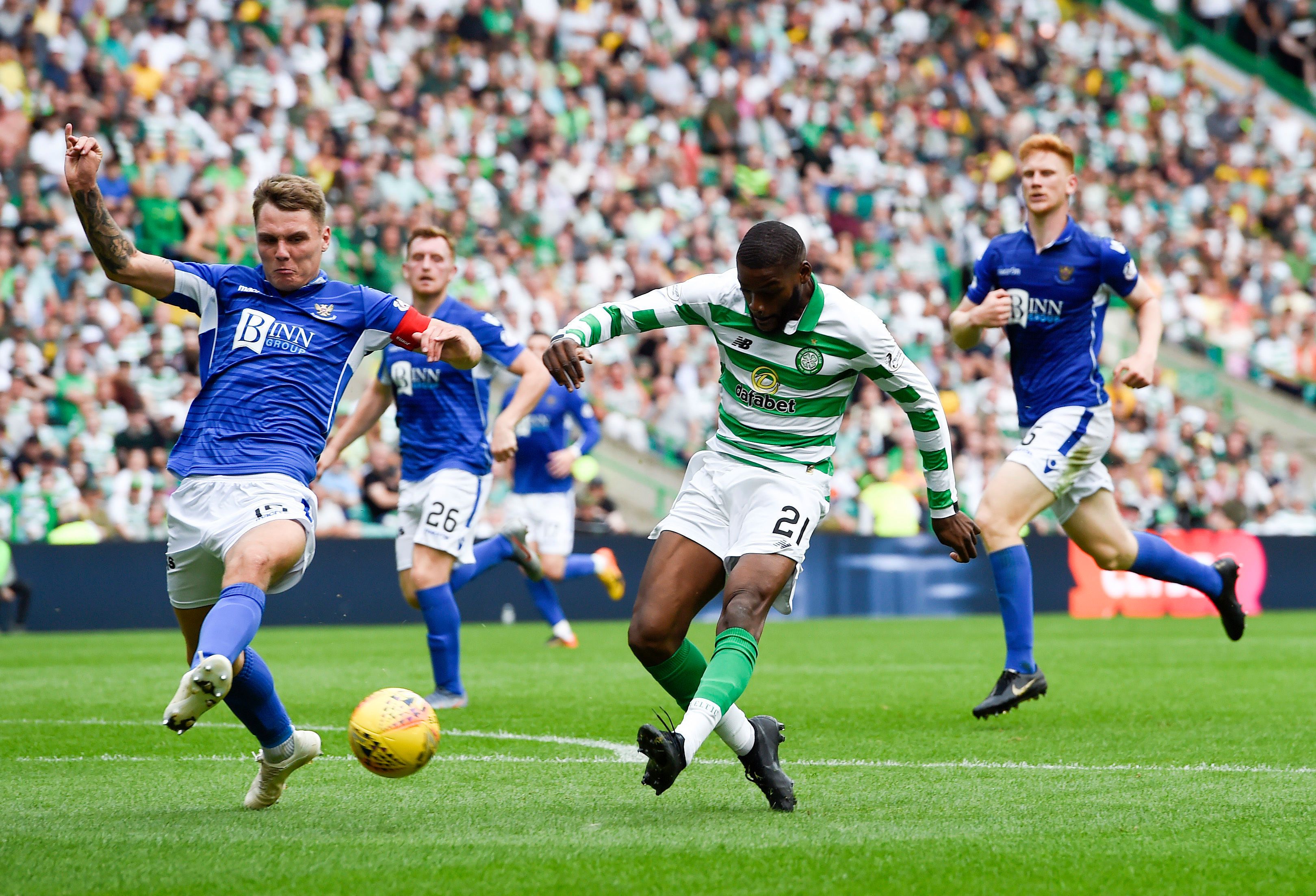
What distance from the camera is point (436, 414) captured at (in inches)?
364

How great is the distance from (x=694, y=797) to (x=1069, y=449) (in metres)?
3.59

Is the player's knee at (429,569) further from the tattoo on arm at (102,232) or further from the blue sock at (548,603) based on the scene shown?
the blue sock at (548,603)

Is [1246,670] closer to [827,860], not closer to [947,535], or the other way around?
[947,535]

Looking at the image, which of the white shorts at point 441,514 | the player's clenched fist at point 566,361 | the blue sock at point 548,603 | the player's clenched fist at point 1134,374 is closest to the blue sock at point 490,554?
the blue sock at point 548,603

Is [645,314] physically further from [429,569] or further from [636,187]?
[636,187]

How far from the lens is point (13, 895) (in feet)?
13.1

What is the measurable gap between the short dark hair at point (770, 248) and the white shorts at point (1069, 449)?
3309 millimetres

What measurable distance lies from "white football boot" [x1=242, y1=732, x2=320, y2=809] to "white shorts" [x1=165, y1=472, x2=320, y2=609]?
571 mm

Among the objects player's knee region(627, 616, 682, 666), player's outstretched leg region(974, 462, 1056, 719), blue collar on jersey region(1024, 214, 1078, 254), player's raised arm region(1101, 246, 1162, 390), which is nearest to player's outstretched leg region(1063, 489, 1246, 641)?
player's outstretched leg region(974, 462, 1056, 719)

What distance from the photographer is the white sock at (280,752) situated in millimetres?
5406

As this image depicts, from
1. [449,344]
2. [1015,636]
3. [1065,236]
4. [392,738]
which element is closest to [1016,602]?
[1015,636]

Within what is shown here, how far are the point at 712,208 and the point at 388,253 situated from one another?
5794 mm

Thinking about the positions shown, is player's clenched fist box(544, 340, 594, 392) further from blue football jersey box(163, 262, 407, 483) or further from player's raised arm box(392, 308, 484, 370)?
blue football jersey box(163, 262, 407, 483)

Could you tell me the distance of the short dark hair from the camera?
17.3 ft
